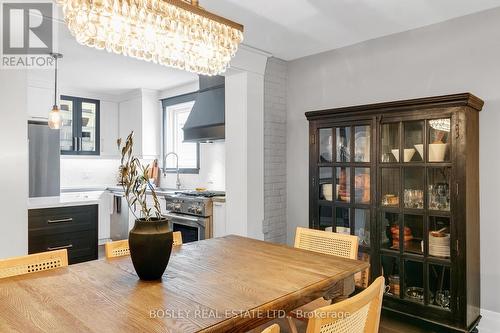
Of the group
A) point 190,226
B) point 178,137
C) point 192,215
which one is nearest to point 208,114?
point 192,215

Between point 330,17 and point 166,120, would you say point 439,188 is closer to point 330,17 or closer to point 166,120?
point 330,17

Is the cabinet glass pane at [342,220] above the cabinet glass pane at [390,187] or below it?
below

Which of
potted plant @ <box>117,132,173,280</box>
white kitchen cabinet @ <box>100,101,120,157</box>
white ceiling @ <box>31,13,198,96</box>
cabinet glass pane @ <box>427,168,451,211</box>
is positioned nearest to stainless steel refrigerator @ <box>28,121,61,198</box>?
white ceiling @ <box>31,13,198,96</box>

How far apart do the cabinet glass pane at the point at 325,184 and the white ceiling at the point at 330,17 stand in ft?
3.99

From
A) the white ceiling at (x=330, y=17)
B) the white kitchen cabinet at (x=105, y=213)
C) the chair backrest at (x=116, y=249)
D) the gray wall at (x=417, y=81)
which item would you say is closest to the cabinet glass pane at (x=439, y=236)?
the gray wall at (x=417, y=81)

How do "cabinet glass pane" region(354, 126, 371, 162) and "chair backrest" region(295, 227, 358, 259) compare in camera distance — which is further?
"cabinet glass pane" region(354, 126, 371, 162)

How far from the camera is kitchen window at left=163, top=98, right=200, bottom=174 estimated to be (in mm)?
5320

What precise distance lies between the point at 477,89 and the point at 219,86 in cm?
254

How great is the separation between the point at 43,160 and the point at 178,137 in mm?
1888

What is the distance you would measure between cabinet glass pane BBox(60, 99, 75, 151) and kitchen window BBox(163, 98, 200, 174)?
1460 millimetres

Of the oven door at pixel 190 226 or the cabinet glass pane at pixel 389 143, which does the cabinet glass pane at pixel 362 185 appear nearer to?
the cabinet glass pane at pixel 389 143

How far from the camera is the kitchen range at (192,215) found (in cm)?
386

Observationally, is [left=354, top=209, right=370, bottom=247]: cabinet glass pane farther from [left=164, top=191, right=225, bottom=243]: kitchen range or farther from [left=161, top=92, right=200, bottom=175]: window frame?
[left=161, top=92, right=200, bottom=175]: window frame

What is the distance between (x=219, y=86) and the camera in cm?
411
